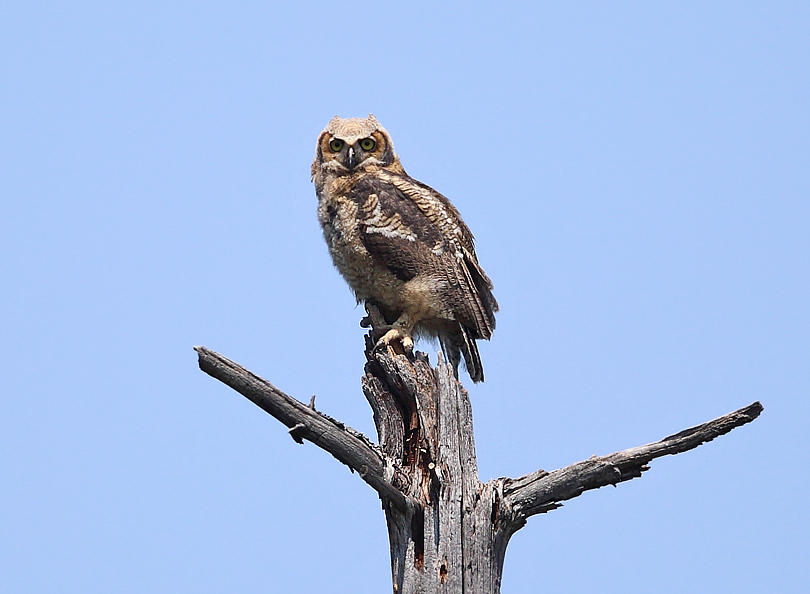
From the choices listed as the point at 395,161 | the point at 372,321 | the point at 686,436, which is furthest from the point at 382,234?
the point at 686,436

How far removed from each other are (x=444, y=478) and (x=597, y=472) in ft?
2.62

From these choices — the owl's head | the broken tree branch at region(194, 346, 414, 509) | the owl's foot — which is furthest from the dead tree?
the owl's head

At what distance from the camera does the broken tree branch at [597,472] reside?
4.82 m

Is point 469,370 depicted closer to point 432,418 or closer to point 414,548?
point 432,418

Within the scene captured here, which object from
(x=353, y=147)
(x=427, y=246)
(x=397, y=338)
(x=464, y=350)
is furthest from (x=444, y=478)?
(x=353, y=147)

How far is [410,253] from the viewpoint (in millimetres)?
6578

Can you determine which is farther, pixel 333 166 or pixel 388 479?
pixel 333 166

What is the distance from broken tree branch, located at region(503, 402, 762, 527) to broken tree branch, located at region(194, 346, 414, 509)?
612 mm

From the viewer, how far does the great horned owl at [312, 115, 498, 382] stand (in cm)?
657

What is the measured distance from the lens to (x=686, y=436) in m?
4.87

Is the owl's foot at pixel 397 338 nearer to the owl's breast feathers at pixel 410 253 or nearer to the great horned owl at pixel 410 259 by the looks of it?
the great horned owl at pixel 410 259

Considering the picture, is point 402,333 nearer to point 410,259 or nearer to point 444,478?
point 410,259

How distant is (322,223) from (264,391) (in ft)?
8.35

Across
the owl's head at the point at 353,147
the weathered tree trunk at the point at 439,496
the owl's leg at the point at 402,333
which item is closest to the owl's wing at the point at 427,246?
the owl's leg at the point at 402,333
